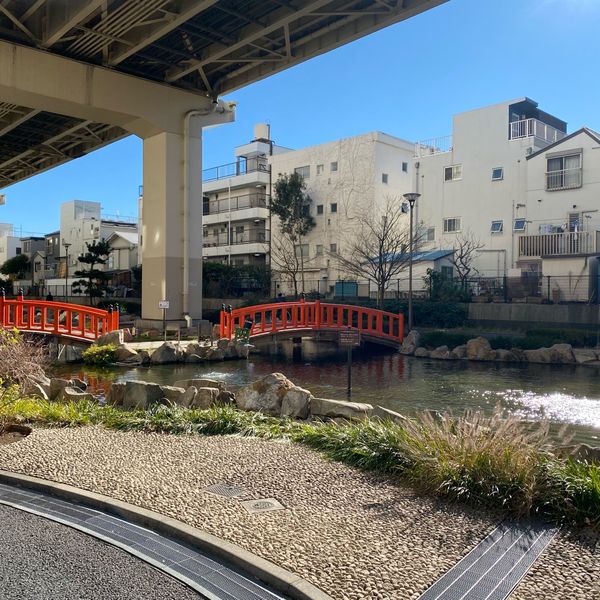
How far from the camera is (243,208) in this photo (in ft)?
145

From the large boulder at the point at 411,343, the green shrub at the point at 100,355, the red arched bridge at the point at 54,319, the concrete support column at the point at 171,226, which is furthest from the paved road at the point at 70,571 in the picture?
the concrete support column at the point at 171,226

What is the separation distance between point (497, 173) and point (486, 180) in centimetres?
66

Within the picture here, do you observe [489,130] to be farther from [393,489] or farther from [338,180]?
[393,489]

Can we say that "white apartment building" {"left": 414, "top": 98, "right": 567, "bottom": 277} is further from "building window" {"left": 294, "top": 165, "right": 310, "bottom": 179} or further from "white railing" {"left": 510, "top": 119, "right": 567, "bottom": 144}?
"building window" {"left": 294, "top": 165, "right": 310, "bottom": 179}

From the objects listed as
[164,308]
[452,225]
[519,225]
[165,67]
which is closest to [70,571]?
[164,308]

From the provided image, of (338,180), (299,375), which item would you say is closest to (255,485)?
(299,375)

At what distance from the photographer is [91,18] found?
60.5ft

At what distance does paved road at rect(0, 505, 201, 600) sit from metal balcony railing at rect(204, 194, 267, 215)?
40457 millimetres

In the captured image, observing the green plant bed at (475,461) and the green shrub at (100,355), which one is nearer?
the green plant bed at (475,461)

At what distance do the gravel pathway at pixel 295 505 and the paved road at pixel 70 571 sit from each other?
0.62m

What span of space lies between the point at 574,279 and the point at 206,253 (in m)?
29.2

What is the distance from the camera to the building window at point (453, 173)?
108ft

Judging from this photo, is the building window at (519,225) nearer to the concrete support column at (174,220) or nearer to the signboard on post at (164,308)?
the concrete support column at (174,220)

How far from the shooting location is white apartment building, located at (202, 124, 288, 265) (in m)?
43.6
